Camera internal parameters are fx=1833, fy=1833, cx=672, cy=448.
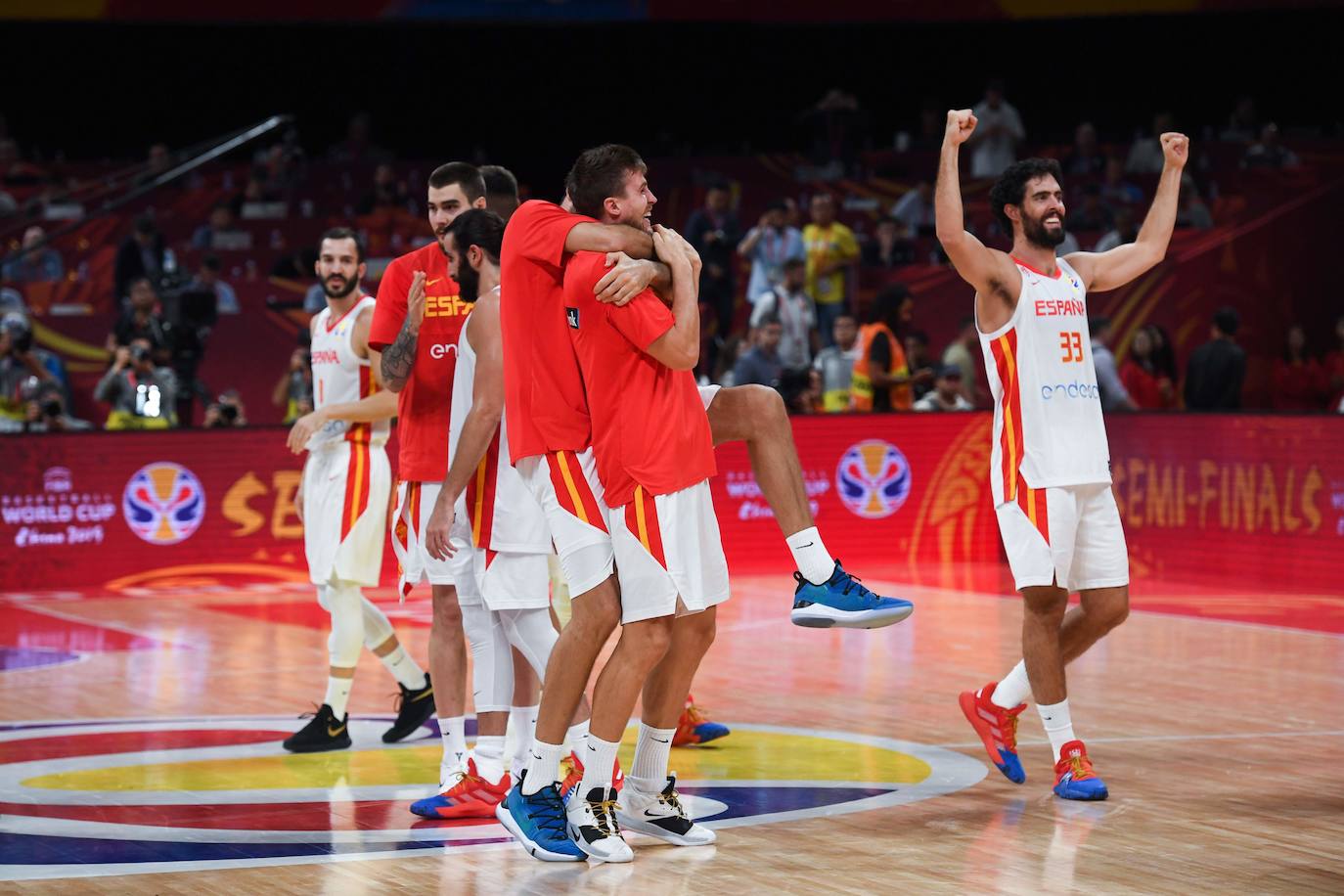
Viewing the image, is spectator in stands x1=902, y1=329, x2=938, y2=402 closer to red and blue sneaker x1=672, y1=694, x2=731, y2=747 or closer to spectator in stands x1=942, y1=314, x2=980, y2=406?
spectator in stands x1=942, y1=314, x2=980, y2=406

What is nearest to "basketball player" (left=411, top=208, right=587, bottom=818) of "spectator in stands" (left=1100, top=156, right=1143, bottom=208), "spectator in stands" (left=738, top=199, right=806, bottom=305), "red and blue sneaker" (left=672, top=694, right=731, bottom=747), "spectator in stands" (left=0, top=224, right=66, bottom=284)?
"red and blue sneaker" (left=672, top=694, right=731, bottom=747)

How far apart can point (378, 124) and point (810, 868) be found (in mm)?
19415

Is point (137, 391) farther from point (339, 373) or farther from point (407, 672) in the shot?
point (407, 672)

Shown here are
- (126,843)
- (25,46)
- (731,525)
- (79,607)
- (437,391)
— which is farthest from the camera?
(25,46)

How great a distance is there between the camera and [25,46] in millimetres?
22859

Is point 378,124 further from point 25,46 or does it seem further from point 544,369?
point 544,369

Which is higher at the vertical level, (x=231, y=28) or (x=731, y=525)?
(x=231, y=28)

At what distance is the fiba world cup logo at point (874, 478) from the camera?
1495 centimetres

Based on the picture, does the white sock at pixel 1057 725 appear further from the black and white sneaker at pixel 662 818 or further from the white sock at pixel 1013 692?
the black and white sneaker at pixel 662 818

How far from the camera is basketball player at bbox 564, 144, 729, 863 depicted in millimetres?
5426

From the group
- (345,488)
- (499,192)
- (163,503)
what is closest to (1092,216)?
(163,503)

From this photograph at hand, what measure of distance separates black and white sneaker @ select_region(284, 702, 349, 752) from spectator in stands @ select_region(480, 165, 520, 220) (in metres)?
2.26

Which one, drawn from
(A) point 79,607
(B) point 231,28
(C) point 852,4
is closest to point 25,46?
(B) point 231,28

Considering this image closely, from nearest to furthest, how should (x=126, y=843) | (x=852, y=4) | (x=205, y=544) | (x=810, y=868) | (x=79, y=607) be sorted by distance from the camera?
(x=810, y=868)
(x=126, y=843)
(x=79, y=607)
(x=205, y=544)
(x=852, y=4)
